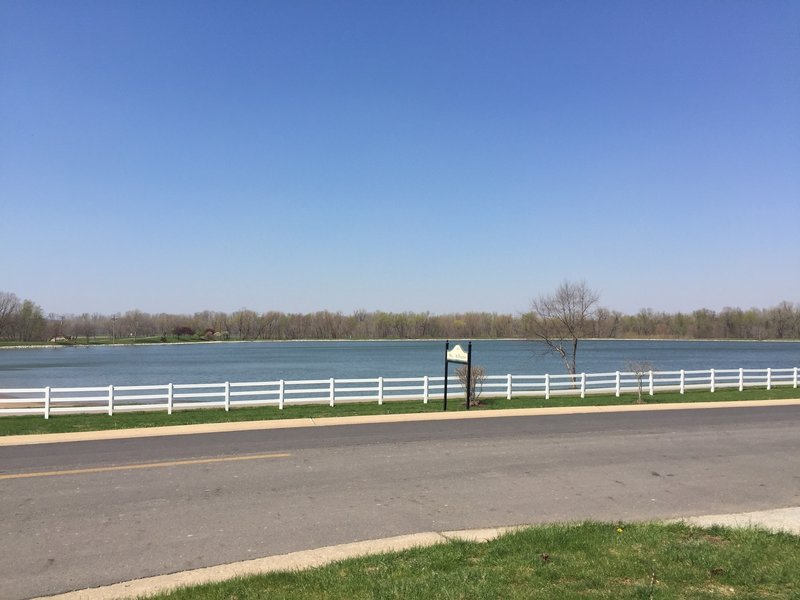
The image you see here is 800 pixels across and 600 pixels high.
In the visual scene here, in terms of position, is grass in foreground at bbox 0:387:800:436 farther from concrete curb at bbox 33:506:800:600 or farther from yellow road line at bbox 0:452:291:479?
concrete curb at bbox 33:506:800:600

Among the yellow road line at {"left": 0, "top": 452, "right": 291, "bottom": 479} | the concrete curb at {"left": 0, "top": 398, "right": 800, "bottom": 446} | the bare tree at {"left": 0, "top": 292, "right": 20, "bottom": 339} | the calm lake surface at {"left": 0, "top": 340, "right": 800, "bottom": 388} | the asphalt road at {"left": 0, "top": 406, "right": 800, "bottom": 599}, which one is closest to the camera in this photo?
the asphalt road at {"left": 0, "top": 406, "right": 800, "bottom": 599}

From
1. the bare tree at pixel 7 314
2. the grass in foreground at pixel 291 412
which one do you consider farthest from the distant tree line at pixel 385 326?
the grass in foreground at pixel 291 412

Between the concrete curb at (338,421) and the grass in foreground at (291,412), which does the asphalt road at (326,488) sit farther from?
the grass in foreground at (291,412)

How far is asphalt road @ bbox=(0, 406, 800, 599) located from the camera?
243 inches

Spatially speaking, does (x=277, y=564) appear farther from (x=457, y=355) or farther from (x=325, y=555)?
(x=457, y=355)

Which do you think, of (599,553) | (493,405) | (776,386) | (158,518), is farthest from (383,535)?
(776,386)

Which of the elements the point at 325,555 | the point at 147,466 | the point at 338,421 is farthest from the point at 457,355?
the point at 325,555

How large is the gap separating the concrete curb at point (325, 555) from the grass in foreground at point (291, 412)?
442 inches

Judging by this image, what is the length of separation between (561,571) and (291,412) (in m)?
14.4

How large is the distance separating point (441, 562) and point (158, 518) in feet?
12.0

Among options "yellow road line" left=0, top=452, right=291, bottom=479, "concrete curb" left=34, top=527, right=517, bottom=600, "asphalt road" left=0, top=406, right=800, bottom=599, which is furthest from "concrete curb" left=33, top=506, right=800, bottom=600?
"yellow road line" left=0, top=452, right=291, bottom=479

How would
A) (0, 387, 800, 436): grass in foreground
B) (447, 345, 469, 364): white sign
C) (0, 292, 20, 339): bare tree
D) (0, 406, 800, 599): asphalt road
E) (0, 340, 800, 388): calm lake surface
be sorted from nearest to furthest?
(0, 406, 800, 599): asphalt road, (0, 387, 800, 436): grass in foreground, (447, 345, 469, 364): white sign, (0, 340, 800, 388): calm lake surface, (0, 292, 20, 339): bare tree

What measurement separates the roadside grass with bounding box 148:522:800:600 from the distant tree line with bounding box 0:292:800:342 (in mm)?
139684

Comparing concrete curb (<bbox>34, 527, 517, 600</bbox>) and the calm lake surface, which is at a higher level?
concrete curb (<bbox>34, 527, 517, 600</bbox>)
